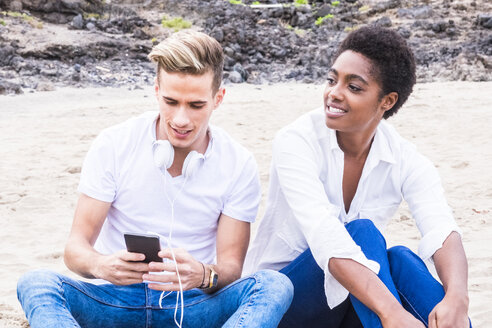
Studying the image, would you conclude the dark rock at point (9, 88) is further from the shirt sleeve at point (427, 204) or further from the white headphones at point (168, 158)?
the shirt sleeve at point (427, 204)

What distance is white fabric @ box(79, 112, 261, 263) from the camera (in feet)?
9.06

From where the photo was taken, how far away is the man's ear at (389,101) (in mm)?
3045

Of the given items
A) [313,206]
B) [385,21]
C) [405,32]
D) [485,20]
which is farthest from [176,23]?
[313,206]

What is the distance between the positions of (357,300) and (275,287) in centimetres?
39

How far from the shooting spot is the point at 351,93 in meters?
2.90

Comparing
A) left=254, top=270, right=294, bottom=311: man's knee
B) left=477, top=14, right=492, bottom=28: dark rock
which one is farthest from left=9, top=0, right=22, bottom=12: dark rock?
left=254, top=270, right=294, bottom=311: man's knee

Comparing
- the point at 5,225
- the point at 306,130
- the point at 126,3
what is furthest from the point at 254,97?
the point at 126,3

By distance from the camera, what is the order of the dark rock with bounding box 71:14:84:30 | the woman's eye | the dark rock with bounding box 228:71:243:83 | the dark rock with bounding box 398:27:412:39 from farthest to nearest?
the dark rock with bounding box 398:27:412:39, the dark rock with bounding box 71:14:84:30, the dark rock with bounding box 228:71:243:83, the woman's eye

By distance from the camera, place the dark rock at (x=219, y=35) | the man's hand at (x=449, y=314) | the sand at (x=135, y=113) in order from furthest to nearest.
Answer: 1. the dark rock at (x=219, y=35)
2. the sand at (x=135, y=113)
3. the man's hand at (x=449, y=314)

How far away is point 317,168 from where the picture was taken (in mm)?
2920

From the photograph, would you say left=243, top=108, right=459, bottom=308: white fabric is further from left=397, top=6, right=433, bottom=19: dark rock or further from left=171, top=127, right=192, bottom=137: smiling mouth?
left=397, top=6, right=433, bottom=19: dark rock

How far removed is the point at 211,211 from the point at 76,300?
0.75 meters

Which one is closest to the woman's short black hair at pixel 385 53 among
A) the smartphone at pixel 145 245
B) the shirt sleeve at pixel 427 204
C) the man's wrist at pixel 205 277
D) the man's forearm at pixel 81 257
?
the shirt sleeve at pixel 427 204

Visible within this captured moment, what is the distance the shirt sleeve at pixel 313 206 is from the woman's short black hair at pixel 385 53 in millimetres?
508
